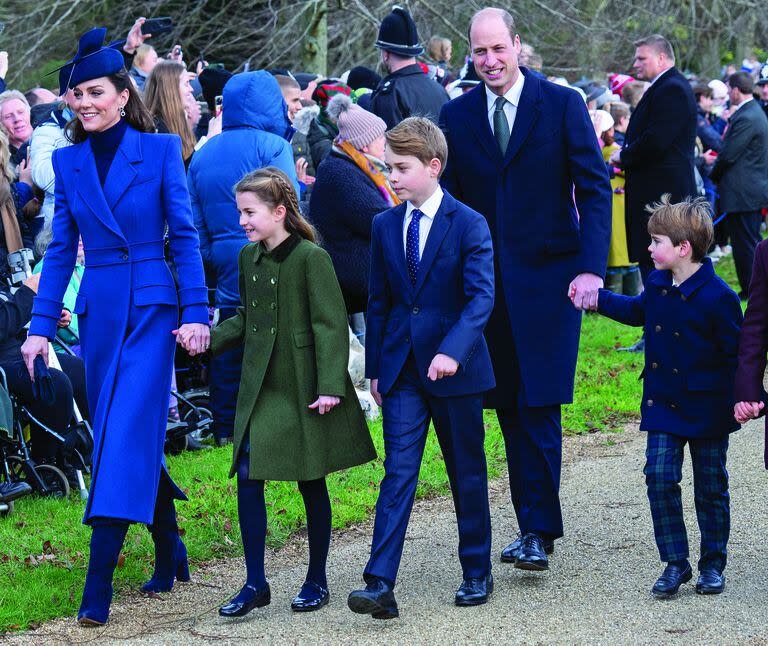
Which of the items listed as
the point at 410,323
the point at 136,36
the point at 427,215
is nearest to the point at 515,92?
the point at 427,215

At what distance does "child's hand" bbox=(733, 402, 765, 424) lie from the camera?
16.6 ft

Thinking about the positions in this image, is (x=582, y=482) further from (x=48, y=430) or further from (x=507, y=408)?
(x=48, y=430)

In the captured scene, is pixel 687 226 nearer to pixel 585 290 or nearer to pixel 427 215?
pixel 585 290

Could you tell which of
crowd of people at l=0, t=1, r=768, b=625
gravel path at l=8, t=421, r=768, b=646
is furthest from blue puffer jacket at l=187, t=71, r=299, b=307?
crowd of people at l=0, t=1, r=768, b=625

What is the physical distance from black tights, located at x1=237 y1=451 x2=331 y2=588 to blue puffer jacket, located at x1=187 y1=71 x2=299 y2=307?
9.70 feet

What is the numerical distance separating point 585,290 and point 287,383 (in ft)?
4.29

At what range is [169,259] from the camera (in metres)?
8.55

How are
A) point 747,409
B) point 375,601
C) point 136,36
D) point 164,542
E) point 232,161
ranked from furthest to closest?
point 136,36 < point 232,161 < point 164,542 < point 747,409 < point 375,601

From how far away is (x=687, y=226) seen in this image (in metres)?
5.30

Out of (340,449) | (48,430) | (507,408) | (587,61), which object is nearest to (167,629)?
(340,449)

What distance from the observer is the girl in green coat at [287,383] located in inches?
203

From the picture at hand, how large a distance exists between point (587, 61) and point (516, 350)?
17228 millimetres

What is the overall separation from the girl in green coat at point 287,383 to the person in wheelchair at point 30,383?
78.7 inches

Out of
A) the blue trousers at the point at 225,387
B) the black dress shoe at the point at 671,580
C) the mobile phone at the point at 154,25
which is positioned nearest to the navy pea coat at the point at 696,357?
the black dress shoe at the point at 671,580
